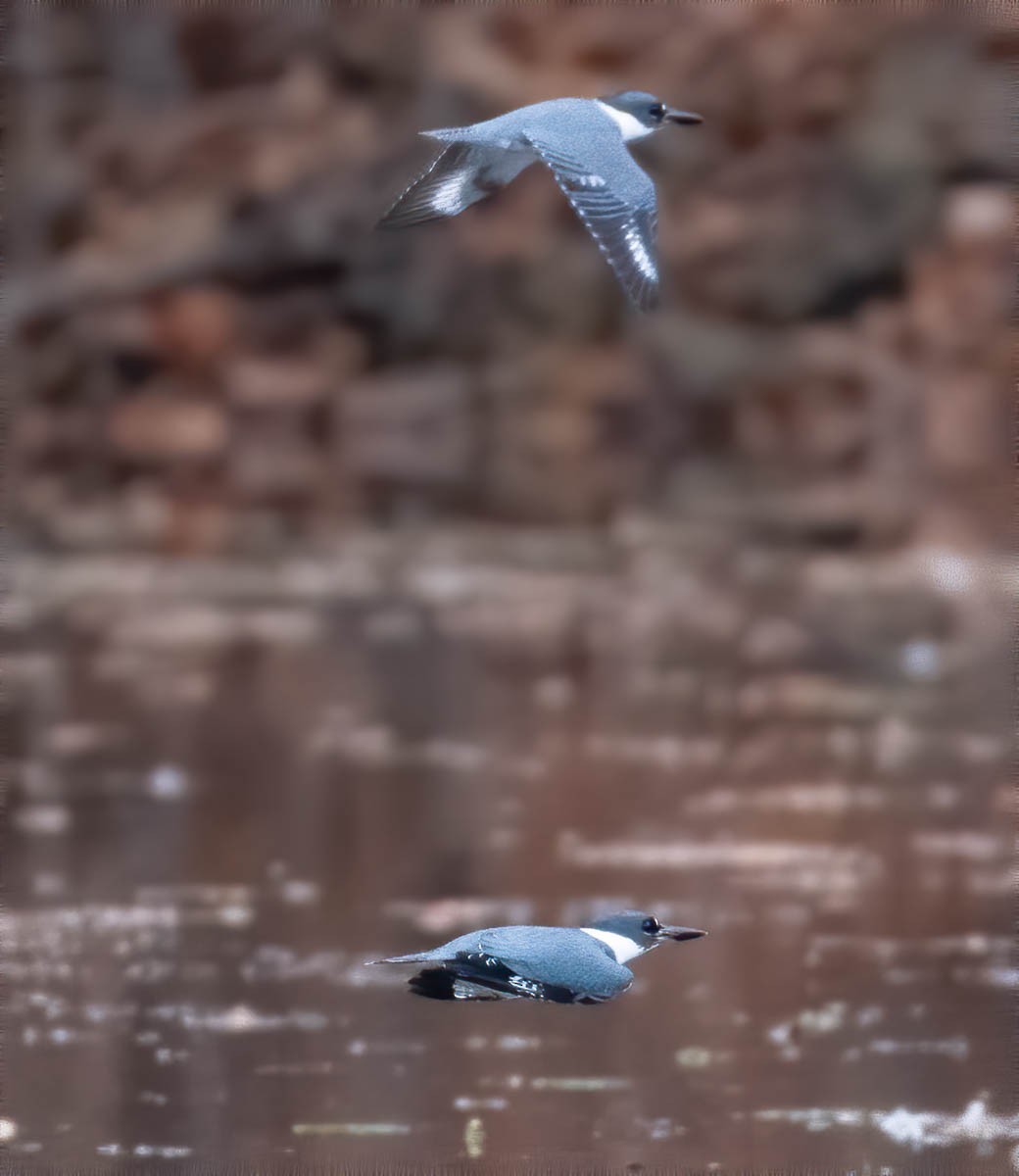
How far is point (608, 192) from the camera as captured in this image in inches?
47.9

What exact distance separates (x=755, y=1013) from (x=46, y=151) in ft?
22.9

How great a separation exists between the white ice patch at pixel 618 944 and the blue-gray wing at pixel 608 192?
46 centimetres

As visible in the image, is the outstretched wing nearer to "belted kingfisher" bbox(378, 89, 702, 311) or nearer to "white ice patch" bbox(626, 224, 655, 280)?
"belted kingfisher" bbox(378, 89, 702, 311)

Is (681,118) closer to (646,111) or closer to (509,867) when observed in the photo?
(646,111)

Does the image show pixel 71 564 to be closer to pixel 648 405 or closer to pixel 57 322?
pixel 57 322

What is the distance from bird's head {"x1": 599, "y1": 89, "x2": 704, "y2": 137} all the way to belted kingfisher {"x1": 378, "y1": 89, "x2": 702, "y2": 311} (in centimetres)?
4

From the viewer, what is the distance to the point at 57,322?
873 cm

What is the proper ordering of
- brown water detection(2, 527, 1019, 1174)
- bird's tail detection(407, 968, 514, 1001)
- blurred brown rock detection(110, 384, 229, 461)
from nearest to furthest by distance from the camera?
bird's tail detection(407, 968, 514, 1001) → brown water detection(2, 527, 1019, 1174) → blurred brown rock detection(110, 384, 229, 461)

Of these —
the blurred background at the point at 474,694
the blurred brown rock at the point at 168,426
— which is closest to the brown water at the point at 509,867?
the blurred background at the point at 474,694

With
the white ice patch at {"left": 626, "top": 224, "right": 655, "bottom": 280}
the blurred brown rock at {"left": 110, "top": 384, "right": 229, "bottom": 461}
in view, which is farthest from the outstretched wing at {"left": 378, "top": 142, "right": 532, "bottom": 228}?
the blurred brown rock at {"left": 110, "top": 384, "right": 229, "bottom": 461}

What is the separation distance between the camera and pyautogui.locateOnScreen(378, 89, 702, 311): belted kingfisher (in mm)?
1181

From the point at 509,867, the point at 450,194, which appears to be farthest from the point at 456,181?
the point at 509,867

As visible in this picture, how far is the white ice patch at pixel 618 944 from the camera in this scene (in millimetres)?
1297

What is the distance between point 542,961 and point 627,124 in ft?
1.89
